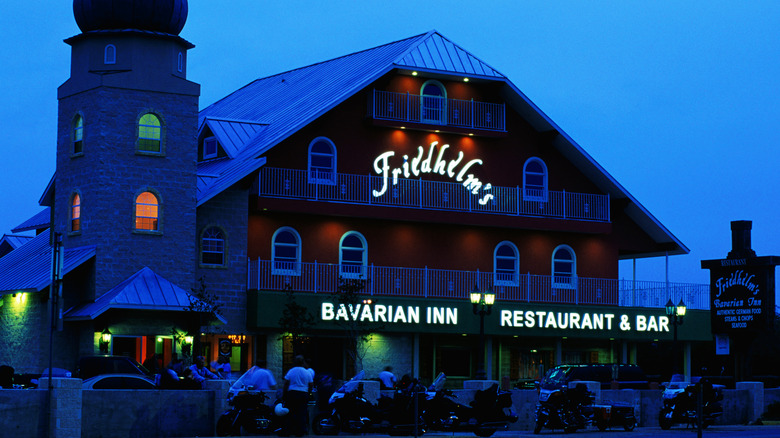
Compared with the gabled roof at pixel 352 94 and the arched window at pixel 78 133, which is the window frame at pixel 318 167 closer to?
the gabled roof at pixel 352 94

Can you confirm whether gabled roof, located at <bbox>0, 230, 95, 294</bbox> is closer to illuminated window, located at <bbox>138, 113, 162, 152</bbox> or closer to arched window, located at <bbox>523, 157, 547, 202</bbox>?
illuminated window, located at <bbox>138, 113, 162, 152</bbox>

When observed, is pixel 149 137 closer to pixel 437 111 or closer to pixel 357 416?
pixel 437 111

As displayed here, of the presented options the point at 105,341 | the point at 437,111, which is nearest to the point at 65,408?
the point at 105,341

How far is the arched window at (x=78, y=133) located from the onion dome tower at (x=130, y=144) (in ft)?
0.11

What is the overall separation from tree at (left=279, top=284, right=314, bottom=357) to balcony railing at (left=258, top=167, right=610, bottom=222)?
138 inches

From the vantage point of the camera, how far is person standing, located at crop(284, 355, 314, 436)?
92.8 feet

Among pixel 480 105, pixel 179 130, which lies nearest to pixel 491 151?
pixel 480 105

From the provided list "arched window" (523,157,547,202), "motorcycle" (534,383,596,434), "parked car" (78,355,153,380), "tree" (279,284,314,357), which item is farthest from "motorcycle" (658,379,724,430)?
"arched window" (523,157,547,202)

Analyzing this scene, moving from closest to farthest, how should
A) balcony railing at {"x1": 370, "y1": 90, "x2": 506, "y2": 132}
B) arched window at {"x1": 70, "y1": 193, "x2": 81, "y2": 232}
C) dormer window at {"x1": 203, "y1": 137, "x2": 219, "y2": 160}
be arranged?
arched window at {"x1": 70, "y1": 193, "x2": 81, "y2": 232}
balcony railing at {"x1": 370, "y1": 90, "x2": 506, "y2": 132}
dormer window at {"x1": 203, "y1": 137, "x2": 219, "y2": 160}

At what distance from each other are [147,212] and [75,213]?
2.58 meters

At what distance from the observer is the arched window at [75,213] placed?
137ft

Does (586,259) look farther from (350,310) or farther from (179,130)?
(179,130)

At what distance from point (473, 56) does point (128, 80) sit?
1366cm

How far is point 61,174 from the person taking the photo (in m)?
42.9
